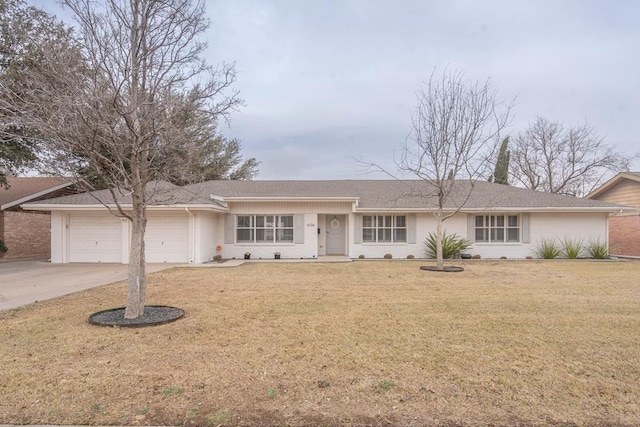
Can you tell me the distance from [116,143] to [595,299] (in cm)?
969

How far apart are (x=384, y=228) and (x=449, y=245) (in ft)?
9.66

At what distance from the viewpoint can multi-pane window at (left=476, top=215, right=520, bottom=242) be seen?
59.3ft

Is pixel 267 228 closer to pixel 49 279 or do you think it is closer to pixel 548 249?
pixel 49 279

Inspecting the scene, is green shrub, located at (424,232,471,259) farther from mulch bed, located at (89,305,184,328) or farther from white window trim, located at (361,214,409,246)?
mulch bed, located at (89,305,184,328)

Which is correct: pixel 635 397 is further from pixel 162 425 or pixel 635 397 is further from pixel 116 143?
pixel 116 143

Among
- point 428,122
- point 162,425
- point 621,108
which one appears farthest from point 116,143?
point 621,108

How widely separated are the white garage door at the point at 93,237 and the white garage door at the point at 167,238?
1.35 m

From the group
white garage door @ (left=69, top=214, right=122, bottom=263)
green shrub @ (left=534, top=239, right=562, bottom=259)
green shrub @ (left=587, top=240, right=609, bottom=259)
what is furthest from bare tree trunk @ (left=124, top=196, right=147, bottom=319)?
green shrub @ (left=587, top=240, right=609, bottom=259)

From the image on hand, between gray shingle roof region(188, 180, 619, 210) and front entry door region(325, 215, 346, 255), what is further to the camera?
front entry door region(325, 215, 346, 255)

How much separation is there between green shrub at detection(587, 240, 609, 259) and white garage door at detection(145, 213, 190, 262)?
1791 cm

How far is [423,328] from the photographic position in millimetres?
5965

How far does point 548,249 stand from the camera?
17.6 meters

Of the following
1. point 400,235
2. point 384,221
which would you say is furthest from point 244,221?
point 400,235

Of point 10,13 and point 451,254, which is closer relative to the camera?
point 10,13
